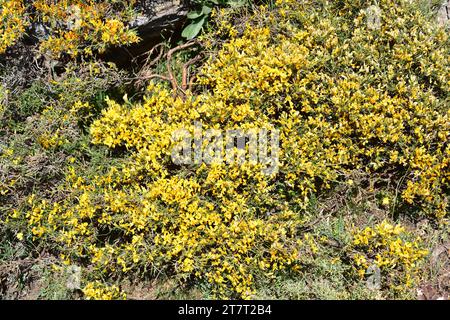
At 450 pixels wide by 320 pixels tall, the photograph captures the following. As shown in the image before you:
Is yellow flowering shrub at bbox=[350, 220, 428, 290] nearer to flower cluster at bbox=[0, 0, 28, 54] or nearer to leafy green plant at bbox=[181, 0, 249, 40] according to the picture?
leafy green plant at bbox=[181, 0, 249, 40]

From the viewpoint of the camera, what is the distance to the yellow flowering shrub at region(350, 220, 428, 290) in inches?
122

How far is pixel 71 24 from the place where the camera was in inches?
152

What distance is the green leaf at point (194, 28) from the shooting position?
4.02 m

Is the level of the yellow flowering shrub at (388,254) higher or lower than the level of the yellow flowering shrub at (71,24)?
lower

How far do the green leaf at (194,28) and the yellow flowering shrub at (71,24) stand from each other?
1.47 feet

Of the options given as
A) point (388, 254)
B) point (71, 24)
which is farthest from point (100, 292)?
point (71, 24)

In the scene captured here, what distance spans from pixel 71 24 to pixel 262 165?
2.04 metres

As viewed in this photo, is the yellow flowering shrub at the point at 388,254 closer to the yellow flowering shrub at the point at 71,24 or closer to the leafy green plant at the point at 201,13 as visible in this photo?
the leafy green plant at the point at 201,13

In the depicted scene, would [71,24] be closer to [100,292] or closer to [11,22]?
[11,22]

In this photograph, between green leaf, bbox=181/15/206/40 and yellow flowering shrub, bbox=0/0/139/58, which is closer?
yellow flowering shrub, bbox=0/0/139/58

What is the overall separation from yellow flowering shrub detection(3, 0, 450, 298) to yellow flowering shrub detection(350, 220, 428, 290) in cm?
2

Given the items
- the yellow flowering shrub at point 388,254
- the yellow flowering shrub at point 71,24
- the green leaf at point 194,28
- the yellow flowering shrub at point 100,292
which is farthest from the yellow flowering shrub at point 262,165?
the yellow flowering shrub at point 71,24

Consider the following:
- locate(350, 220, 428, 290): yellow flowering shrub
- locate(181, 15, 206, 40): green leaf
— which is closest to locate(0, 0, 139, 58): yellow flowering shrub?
locate(181, 15, 206, 40): green leaf

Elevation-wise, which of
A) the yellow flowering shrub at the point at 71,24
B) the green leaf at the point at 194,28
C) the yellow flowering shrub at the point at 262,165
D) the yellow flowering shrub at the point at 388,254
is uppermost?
the yellow flowering shrub at the point at 71,24
